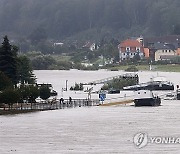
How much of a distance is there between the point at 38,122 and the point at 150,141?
1172 cm

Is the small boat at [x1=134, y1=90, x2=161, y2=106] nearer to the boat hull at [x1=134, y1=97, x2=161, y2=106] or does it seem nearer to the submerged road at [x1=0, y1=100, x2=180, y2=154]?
the boat hull at [x1=134, y1=97, x2=161, y2=106]

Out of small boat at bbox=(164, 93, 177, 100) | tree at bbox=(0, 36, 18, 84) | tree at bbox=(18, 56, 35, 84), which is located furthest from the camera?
tree at bbox=(18, 56, 35, 84)

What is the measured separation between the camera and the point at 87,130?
1677 inches

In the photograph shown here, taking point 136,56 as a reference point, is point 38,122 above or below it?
below

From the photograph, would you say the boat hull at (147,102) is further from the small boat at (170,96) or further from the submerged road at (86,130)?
the small boat at (170,96)

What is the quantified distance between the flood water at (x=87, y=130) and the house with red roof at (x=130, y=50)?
112054 mm

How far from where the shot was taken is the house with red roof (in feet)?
566

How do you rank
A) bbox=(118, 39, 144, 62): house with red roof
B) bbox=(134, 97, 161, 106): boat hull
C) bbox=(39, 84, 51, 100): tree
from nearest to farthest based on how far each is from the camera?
bbox=(134, 97, 161, 106): boat hull → bbox=(39, 84, 51, 100): tree → bbox=(118, 39, 144, 62): house with red roof

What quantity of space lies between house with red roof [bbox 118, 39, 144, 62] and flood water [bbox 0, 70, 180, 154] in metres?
112

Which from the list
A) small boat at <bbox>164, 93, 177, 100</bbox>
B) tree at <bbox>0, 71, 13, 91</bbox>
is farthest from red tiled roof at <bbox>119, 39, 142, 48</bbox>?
tree at <bbox>0, 71, 13, 91</bbox>

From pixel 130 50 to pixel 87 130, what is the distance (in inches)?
5296

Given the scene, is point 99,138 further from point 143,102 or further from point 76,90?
point 76,90

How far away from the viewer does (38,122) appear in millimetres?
47344

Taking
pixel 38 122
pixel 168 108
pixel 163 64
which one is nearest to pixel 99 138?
pixel 38 122
